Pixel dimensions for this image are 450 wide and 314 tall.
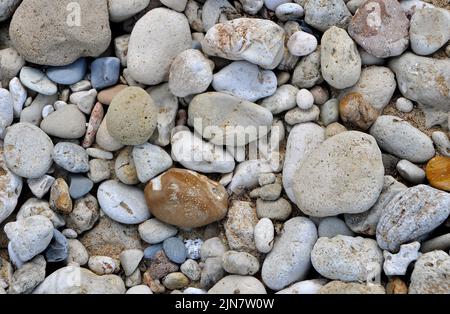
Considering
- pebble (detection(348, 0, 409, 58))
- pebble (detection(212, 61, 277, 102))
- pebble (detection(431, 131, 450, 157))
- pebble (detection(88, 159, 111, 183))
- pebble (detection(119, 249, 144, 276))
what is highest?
pebble (detection(348, 0, 409, 58))

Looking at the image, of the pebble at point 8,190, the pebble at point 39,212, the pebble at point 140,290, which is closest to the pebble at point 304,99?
the pebble at point 140,290

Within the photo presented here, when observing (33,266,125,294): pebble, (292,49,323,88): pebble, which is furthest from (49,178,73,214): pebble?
(292,49,323,88): pebble

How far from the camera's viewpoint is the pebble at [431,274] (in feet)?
6.14

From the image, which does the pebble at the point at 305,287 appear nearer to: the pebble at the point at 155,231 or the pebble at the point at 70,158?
the pebble at the point at 155,231

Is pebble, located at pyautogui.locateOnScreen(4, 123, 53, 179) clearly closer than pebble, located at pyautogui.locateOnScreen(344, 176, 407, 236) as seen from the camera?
No

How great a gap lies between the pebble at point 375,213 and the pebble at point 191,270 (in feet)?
2.03

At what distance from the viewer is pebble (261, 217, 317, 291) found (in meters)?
2.11

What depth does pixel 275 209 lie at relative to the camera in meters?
2.22

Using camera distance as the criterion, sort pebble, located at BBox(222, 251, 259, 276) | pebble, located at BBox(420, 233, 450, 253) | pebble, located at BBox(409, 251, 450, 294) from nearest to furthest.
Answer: pebble, located at BBox(409, 251, 450, 294), pebble, located at BBox(420, 233, 450, 253), pebble, located at BBox(222, 251, 259, 276)

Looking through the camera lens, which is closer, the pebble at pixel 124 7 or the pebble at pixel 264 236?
the pebble at pixel 264 236

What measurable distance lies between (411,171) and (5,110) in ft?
5.33

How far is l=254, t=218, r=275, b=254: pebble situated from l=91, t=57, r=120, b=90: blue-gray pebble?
0.86 metres

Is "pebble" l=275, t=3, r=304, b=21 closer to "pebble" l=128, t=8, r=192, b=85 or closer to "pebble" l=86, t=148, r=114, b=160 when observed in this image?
"pebble" l=128, t=8, r=192, b=85

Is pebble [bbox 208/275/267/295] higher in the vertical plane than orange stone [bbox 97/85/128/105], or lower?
lower
